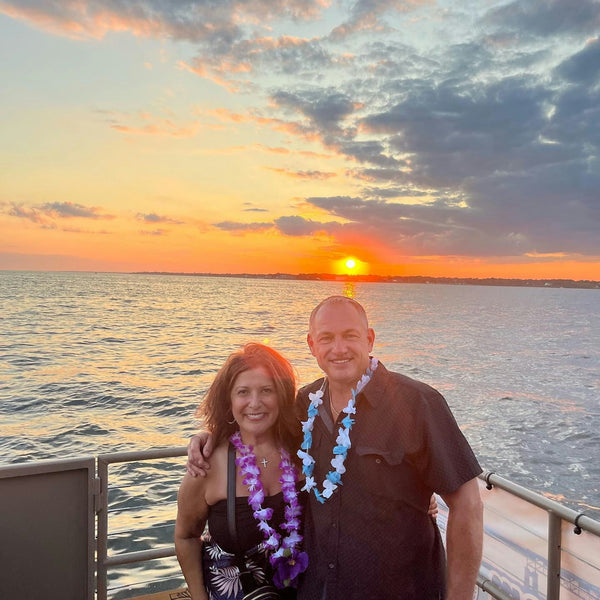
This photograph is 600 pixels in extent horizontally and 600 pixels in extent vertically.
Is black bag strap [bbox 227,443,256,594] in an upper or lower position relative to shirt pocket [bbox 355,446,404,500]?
lower

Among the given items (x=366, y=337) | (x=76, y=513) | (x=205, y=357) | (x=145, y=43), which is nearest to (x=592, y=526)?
(x=366, y=337)

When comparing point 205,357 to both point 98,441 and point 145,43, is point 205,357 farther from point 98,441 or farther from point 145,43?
point 145,43

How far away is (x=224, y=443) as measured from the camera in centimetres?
307

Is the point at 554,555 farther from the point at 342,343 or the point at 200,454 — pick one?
the point at 200,454

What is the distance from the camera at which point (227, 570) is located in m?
2.93

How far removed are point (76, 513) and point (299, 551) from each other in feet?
4.91

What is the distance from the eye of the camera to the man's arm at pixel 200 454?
2.93 m

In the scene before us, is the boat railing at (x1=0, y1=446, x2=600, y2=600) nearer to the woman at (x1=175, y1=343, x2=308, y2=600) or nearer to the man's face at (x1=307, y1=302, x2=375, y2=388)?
the woman at (x1=175, y1=343, x2=308, y2=600)

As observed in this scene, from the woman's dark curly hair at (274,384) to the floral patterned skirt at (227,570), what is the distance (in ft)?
1.65

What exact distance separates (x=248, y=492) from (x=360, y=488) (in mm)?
604

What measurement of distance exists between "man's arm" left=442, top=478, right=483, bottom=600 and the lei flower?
661 mm

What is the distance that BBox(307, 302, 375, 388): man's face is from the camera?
2814mm

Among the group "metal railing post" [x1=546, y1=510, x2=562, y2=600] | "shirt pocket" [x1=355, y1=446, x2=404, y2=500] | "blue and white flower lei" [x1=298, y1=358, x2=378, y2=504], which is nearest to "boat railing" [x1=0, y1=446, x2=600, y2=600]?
"metal railing post" [x1=546, y1=510, x2=562, y2=600]

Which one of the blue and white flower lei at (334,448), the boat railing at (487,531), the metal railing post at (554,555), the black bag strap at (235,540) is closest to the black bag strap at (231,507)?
the black bag strap at (235,540)
